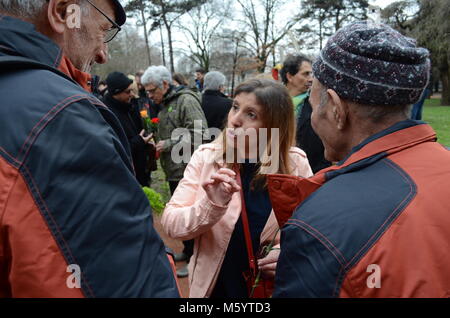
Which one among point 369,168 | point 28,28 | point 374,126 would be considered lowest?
point 369,168

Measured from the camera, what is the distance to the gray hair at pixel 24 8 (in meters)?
1.16

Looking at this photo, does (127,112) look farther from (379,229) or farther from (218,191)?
(379,229)

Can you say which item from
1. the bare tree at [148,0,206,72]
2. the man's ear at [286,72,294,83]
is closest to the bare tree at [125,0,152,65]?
the bare tree at [148,0,206,72]

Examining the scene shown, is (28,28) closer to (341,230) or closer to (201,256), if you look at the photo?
(341,230)

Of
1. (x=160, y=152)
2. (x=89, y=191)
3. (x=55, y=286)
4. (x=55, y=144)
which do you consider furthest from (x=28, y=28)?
(x=160, y=152)

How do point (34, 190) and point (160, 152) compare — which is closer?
point (34, 190)

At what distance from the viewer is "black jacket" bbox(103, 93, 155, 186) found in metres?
5.11

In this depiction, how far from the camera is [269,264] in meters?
1.86

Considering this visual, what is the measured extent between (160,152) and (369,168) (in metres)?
3.94

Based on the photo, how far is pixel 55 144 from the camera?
92cm

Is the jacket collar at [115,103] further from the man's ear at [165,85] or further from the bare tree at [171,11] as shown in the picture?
the bare tree at [171,11]

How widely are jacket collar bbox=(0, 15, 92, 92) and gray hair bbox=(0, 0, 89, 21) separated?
0.08 metres

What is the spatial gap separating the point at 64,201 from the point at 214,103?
4947 millimetres

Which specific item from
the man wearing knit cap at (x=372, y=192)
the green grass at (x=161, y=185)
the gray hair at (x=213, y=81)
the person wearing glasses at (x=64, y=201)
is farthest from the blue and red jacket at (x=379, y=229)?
the green grass at (x=161, y=185)
